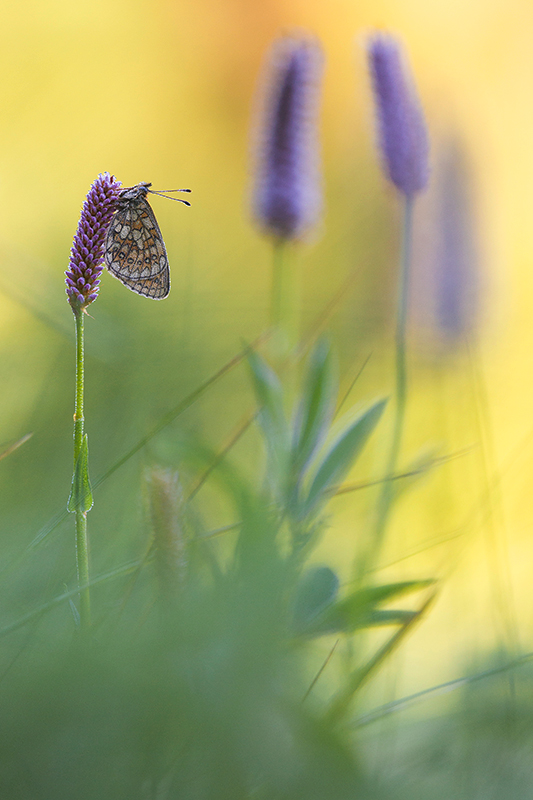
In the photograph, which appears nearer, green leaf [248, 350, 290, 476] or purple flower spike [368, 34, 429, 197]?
green leaf [248, 350, 290, 476]

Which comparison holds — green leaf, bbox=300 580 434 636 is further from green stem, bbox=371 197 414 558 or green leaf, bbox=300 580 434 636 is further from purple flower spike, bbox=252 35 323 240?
purple flower spike, bbox=252 35 323 240

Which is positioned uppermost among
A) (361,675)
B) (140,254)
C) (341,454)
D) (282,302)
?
(282,302)

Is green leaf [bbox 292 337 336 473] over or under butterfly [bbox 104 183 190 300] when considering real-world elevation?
under

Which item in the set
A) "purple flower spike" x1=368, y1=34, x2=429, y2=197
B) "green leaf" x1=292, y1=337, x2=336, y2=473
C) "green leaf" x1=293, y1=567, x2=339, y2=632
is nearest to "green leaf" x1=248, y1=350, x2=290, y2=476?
"green leaf" x1=292, y1=337, x2=336, y2=473

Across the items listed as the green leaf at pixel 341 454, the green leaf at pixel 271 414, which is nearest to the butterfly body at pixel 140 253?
the green leaf at pixel 271 414

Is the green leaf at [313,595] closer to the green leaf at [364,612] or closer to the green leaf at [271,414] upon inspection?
the green leaf at [364,612]

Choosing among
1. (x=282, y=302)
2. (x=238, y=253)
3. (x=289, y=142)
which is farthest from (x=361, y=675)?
(x=238, y=253)

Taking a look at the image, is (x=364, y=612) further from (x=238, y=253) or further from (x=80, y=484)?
(x=238, y=253)
